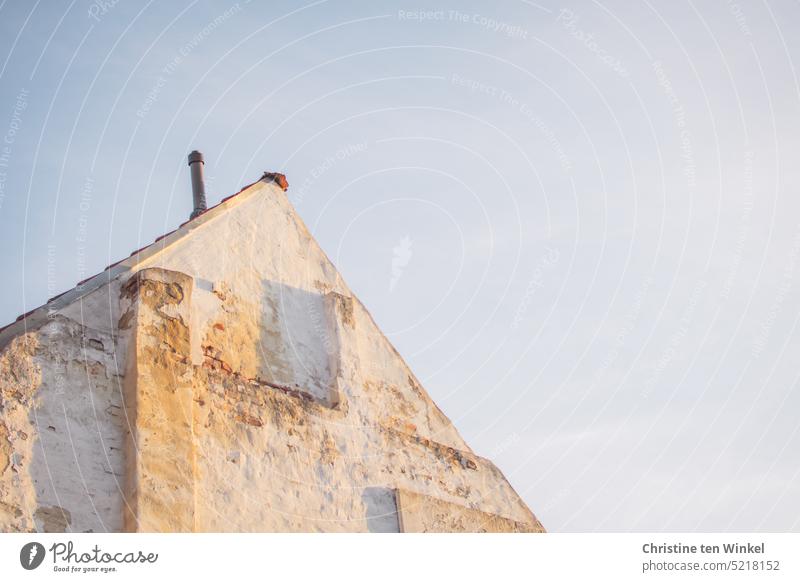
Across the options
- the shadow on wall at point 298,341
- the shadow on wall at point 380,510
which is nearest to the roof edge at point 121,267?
the shadow on wall at point 298,341

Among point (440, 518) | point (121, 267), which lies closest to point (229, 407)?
point (121, 267)

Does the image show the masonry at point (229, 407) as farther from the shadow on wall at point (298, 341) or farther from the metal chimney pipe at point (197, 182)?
the metal chimney pipe at point (197, 182)

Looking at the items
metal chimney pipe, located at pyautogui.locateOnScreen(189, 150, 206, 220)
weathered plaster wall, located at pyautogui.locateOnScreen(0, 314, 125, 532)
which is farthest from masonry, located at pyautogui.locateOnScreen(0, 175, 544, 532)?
metal chimney pipe, located at pyautogui.locateOnScreen(189, 150, 206, 220)

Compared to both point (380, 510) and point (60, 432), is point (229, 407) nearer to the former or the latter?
point (60, 432)

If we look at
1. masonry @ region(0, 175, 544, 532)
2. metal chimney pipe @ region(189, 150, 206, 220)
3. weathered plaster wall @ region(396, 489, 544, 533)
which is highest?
metal chimney pipe @ region(189, 150, 206, 220)

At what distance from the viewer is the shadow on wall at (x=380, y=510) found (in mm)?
11898

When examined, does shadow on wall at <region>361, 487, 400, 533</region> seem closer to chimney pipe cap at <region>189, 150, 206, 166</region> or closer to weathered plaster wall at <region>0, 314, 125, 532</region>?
weathered plaster wall at <region>0, 314, 125, 532</region>

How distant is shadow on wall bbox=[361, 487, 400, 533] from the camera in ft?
39.0

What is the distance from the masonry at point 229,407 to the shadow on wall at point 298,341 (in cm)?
2

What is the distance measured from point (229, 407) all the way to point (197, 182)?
480cm

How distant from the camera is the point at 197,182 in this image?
A: 1515 centimetres

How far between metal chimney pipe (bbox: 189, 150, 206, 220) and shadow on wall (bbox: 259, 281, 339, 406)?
2.36 meters

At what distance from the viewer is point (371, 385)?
13148 millimetres
